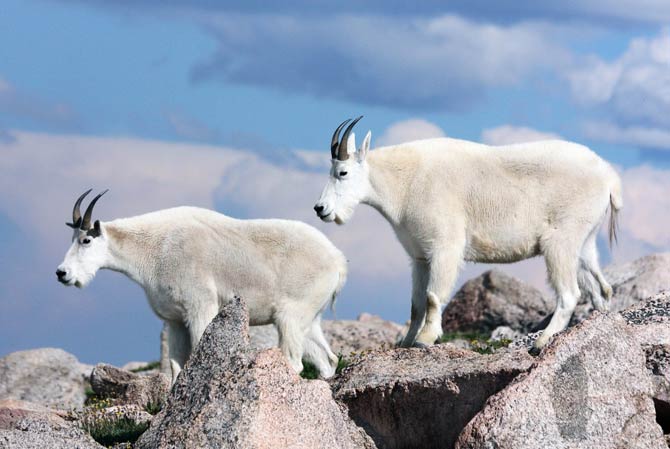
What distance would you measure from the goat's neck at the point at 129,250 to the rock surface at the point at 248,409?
20.0 feet

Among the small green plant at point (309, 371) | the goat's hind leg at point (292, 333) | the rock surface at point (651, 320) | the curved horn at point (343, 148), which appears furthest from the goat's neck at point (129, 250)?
the rock surface at point (651, 320)

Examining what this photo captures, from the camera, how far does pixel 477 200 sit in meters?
12.5

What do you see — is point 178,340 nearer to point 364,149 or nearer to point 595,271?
point 364,149

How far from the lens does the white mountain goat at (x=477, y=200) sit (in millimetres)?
12266

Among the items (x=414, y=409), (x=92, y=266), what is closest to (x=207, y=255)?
(x=92, y=266)

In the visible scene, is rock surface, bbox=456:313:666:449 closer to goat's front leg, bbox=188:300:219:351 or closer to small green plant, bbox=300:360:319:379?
goat's front leg, bbox=188:300:219:351

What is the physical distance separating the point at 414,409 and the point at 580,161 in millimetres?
4951

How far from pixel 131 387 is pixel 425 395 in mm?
6999

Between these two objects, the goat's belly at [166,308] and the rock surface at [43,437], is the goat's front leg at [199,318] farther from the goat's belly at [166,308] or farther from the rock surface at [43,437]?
the rock surface at [43,437]

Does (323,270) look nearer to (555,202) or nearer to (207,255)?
(207,255)

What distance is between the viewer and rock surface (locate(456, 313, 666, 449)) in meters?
8.08

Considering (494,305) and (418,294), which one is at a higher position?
(494,305)

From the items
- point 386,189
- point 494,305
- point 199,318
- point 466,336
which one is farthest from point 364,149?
point 494,305

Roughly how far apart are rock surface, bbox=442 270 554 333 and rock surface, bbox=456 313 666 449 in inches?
539
